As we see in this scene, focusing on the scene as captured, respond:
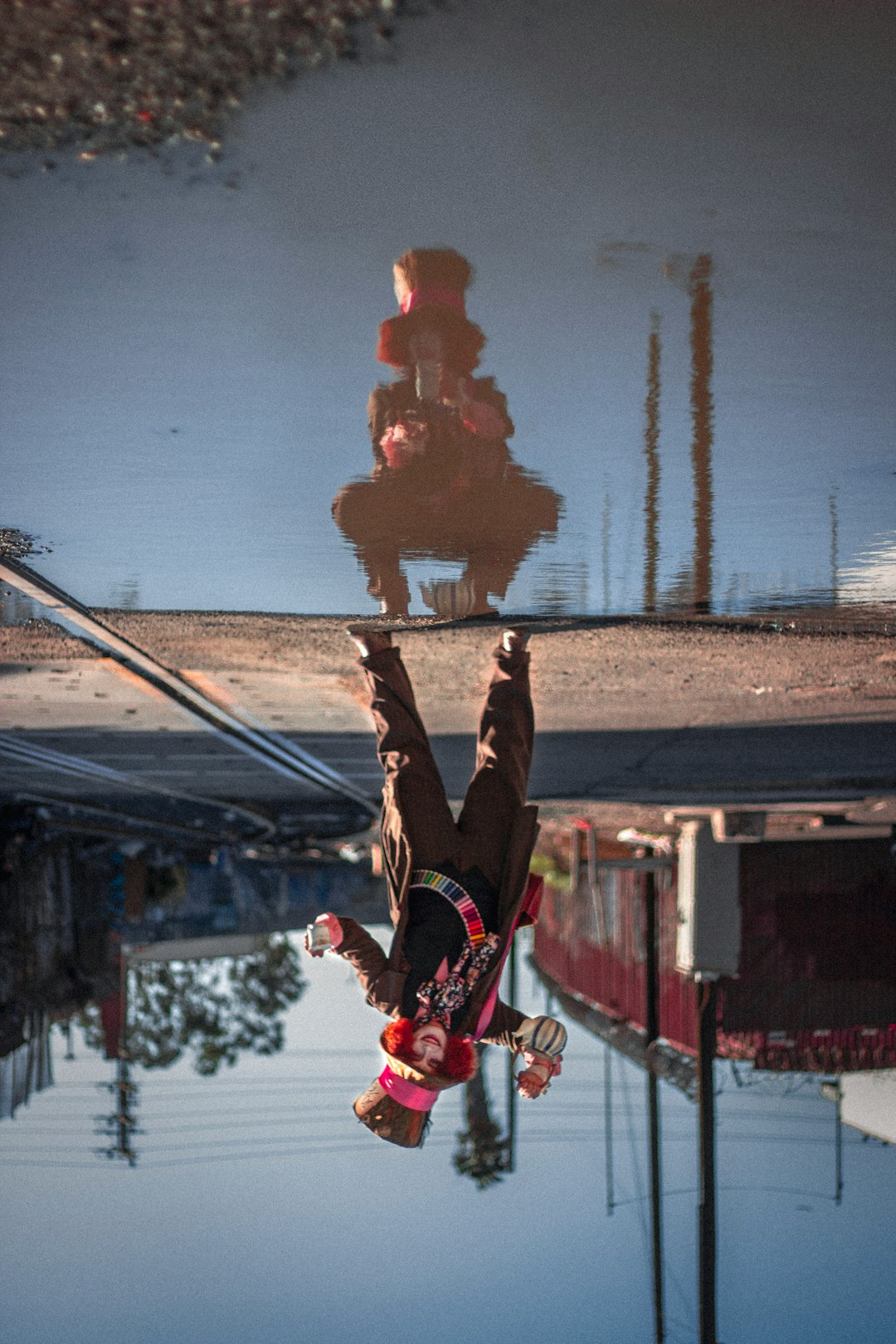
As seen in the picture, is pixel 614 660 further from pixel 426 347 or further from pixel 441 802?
pixel 426 347

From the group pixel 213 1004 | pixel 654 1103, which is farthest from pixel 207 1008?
pixel 654 1103

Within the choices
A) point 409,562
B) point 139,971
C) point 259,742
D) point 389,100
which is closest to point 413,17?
point 389,100

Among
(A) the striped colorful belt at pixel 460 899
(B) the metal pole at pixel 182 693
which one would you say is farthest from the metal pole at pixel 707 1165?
(A) the striped colorful belt at pixel 460 899

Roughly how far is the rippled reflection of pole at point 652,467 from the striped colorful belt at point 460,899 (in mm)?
1085

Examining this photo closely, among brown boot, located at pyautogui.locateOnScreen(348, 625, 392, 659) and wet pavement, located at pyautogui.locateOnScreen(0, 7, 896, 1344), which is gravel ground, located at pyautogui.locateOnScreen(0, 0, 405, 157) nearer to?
wet pavement, located at pyautogui.locateOnScreen(0, 7, 896, 1344)

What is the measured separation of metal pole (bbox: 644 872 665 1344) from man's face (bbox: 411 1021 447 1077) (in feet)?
27.0

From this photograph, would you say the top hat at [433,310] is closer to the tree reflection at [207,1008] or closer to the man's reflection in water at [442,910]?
the man's reflection in water at [442,910]

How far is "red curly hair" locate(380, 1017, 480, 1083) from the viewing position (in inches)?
138

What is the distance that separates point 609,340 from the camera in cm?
199

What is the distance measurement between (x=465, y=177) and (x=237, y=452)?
3.49ft

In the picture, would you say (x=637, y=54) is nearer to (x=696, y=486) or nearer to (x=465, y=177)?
(x=465, y=177)

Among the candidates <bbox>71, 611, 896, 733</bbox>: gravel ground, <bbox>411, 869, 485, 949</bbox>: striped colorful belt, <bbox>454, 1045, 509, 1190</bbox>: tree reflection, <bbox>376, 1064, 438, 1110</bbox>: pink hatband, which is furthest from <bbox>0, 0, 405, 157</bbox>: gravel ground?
<bbox>454, 1045, 509, 1190</bbox>: tree reflection

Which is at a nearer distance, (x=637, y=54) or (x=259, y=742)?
(x=637, y=54)

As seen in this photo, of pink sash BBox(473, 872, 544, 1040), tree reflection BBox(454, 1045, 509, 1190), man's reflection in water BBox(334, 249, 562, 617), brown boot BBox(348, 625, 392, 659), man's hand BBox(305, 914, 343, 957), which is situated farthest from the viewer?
tree reflection BBox(454, 1045, 509, 1190)
